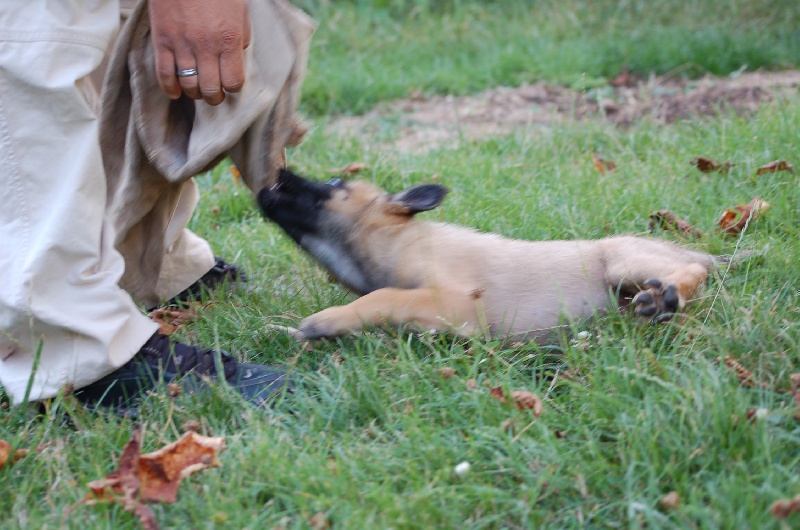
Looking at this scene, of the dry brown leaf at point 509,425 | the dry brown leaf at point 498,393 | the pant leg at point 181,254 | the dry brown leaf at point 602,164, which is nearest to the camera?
the dry brown leaf at point 509,425

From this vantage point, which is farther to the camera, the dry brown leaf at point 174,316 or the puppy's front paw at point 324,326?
the dry brown leaf at point 174,316

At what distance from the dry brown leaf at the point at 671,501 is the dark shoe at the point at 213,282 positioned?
239 cm

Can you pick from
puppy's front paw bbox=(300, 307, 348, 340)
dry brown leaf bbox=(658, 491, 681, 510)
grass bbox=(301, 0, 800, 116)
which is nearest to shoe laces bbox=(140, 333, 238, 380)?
puppy's front paw bbox=(300, 307, 348, 340)

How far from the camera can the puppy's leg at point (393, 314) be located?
11.2 feet

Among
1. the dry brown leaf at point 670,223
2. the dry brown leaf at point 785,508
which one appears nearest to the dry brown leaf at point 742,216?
the dry brown leaf at point 670,223

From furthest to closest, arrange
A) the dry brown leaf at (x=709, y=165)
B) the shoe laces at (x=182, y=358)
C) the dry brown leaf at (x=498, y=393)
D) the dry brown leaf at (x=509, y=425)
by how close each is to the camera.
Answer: the dry brown leaf at (x=709, y=165) < the shoe laces at (x=182, y=358) < the dry brown leaf at (x=498, y=393) < the dry brown leaf at (x=509, y=425)

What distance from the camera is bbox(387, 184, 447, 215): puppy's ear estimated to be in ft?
12.4

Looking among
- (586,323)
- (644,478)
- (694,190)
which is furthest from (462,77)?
(644,478)

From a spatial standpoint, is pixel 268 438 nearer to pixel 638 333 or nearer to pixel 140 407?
pixel 140 407

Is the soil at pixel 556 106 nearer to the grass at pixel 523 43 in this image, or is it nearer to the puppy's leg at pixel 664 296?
the grass at pixel 523 43

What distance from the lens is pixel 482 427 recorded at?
9.27 ft

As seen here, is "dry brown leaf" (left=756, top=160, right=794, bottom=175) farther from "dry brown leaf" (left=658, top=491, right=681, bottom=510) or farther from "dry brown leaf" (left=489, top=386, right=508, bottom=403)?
"dry brown leaf" (left=658, top=491, right=681, bottom=510)

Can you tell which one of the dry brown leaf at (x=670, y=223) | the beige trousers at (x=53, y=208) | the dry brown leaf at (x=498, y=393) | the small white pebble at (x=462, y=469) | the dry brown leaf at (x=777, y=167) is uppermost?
the beige trousers at (x=53, y=208)

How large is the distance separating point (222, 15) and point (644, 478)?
1979 millimetres
